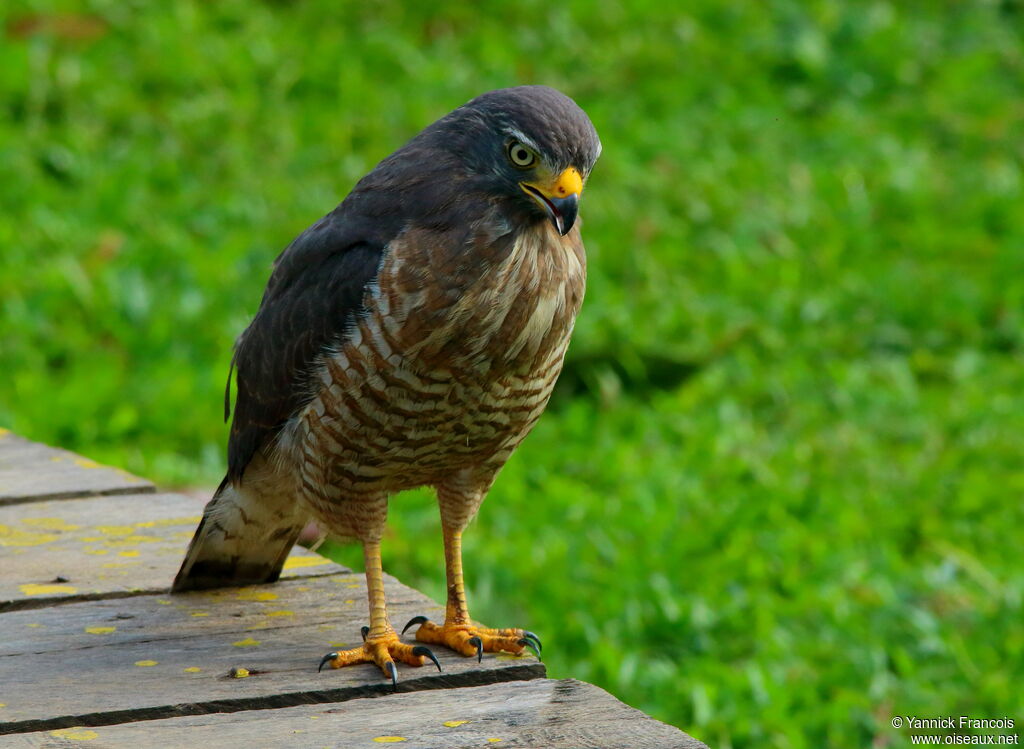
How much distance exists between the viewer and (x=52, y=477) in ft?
13.4

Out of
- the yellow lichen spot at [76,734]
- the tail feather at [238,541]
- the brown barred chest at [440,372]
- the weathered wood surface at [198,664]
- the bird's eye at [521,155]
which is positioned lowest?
the yellow lichen spot at [76,734]

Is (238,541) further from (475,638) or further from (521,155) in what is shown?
(521,155)

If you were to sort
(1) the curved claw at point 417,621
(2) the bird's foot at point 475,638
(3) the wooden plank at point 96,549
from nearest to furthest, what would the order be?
1. (2) the bird's foot at point 475,638
2. (1) the curved claw at point 417,621
3. (3) the wooden plank at point 96,549

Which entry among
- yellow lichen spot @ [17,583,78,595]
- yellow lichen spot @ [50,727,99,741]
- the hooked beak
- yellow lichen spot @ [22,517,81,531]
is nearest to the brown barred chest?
the hooked beak

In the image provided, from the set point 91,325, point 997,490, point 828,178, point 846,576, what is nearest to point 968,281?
point 828,178

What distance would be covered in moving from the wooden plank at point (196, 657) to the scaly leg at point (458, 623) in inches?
1.4

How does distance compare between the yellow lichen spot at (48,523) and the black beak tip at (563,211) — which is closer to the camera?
the black beak tip at (563,211)

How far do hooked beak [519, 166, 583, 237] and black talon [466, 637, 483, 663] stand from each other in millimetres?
887

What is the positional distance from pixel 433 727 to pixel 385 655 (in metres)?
0.41

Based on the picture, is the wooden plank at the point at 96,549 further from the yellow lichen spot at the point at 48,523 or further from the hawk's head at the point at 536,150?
the hawk's head at the point at 536,150

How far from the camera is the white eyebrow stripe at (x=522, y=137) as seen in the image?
2928 millimetres

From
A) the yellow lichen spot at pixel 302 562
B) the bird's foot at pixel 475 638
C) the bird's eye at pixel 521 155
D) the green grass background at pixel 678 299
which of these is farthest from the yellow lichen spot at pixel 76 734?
the green grass background at pixel 678 299

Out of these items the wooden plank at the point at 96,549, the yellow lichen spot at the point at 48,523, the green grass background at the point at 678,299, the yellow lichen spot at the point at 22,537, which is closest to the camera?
the wooden plank at the point at 96,549

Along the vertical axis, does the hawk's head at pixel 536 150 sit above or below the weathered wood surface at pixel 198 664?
above
